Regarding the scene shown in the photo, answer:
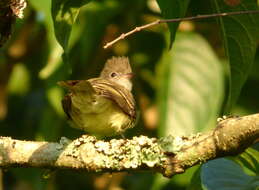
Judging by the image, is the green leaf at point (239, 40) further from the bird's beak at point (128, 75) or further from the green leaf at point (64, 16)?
the bird's beak at point (128, 75)

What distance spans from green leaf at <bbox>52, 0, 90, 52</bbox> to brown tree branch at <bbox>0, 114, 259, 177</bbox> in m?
0.38

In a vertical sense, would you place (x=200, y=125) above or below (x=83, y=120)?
below

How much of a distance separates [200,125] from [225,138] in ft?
7.65

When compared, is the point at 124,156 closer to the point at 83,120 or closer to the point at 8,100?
the point at 83,120

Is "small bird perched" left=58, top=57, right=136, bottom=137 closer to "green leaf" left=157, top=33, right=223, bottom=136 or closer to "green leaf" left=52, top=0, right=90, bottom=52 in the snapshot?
"green leaf" left=157, top=33, right=223, bottom=136

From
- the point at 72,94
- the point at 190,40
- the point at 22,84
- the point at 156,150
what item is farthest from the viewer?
the point at 22,84

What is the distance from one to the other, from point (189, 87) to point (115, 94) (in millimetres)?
1132

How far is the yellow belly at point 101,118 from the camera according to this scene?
404cm

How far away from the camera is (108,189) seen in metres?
5.44

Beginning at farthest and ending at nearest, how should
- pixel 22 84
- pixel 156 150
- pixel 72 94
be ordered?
pixel 22 84 → pixel 72 94 → pixel 156 150

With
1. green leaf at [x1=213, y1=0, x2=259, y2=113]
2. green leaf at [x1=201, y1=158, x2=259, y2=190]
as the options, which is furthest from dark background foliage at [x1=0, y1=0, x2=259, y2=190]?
green leaf at [x1=201, y1=158, x2=259, y2=190]

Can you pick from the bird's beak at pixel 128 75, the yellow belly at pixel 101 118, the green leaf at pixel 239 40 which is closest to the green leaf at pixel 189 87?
the bird's beak at pixel 128 75

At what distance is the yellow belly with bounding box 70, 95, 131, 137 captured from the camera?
4035mm

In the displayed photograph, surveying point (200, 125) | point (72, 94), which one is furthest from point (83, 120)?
point (200, 125)
